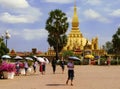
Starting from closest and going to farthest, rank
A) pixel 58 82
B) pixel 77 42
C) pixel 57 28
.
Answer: pixel 58 82, pixel 57 28, pixel 77 42

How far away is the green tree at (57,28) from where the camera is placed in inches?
3187

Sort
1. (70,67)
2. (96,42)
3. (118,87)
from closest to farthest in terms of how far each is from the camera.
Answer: (118,87) < (70,67) < (96,42)

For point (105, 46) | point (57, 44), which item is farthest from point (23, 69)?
point (105, 46)

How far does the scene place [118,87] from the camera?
2102 cm

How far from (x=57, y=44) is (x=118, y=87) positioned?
5982 cm

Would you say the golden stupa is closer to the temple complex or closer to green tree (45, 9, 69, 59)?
the temple complex

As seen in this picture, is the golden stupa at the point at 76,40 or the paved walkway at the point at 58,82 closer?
the paved walkway at the point at 58,82

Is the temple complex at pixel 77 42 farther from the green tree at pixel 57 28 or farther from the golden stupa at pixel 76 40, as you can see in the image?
the green tree at pixel 57 28

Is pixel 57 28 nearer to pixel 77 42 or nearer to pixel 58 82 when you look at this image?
pixel 77 42

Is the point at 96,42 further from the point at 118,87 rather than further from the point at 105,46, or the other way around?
the point at 118,87

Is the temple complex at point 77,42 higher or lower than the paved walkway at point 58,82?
higher

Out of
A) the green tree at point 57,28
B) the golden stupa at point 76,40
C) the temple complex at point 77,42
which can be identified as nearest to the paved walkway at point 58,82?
the green tree at point 57,28

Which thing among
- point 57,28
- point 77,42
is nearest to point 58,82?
point 57,28

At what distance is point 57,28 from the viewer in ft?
267
